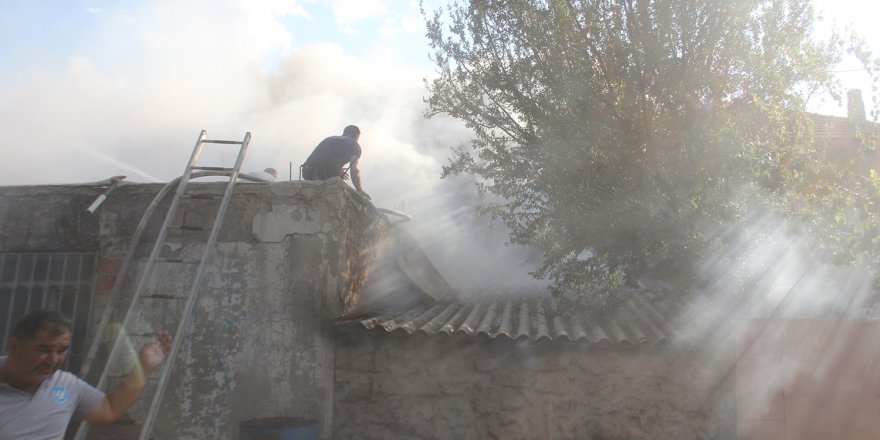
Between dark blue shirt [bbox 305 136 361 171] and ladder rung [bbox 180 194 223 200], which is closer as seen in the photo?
ladder rung [bbox 180 194 223 200]

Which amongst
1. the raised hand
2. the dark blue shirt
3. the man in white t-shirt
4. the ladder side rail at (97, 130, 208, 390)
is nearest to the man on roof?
the dark blue shirt

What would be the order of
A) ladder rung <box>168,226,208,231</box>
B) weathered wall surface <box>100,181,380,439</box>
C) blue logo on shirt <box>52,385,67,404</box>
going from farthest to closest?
ladder rung <box>168,226,208,231</box> → weathered wall surface <box>100,181,380,439</box> → blue logo on shirt <box>52,385,67,404</box>

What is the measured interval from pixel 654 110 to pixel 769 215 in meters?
1.45

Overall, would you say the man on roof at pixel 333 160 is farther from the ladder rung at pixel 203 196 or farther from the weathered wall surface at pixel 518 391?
the weathered wall surface at pixel 518 391

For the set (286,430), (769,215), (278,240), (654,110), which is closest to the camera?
(286,430)

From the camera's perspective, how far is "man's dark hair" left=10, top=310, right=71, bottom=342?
2.52m

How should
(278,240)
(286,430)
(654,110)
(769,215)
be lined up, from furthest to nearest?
(654,110) < (278,240) < (769,215) < (286,430)

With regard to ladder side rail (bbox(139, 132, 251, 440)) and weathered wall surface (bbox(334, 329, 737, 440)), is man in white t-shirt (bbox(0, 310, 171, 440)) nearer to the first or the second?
ladder side rail (bbox(139, 132, 251, 440))

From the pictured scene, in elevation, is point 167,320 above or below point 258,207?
below

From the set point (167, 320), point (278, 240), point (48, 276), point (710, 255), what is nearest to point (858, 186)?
point (710, 255)

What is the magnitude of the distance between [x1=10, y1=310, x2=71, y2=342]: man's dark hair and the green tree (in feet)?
14.7

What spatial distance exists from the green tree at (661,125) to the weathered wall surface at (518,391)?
3.19 ft

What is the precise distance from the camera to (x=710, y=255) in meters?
5.35

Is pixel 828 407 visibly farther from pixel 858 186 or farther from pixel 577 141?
pixel 577 141
